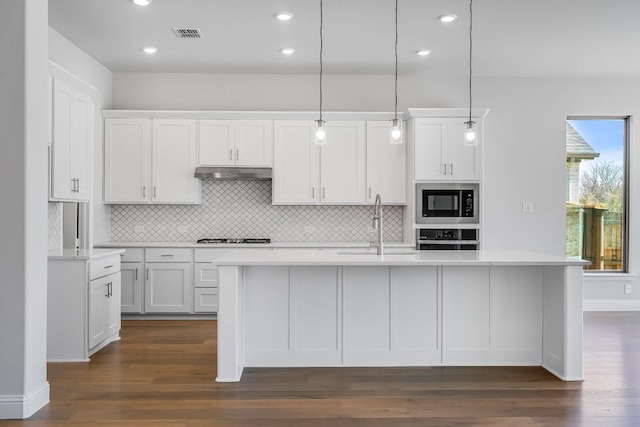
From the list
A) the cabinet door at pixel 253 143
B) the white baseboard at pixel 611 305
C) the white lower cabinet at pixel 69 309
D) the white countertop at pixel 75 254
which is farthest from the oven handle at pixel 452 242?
the white lower cabinet at pixel 69 309

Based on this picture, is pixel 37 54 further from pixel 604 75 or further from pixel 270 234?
pixel 604 75

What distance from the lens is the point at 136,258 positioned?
6020mm

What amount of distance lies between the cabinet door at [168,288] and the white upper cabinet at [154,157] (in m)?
0.76

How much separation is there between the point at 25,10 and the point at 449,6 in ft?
9.99

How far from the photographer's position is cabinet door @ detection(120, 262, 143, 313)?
6.02 m

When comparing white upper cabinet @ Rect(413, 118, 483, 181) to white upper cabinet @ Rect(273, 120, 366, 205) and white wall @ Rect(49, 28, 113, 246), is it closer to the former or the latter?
white upper cabinet @ Rect(273, 120, 366, 205)

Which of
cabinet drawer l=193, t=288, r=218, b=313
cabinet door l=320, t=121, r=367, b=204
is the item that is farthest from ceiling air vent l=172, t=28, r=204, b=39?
cabinet drawer l=193, t=288, r=218, b=313

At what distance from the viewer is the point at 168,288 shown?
19.8ft

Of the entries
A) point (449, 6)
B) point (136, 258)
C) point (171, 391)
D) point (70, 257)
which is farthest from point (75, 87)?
point (449, 6)

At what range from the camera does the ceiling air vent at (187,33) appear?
16.5 ft

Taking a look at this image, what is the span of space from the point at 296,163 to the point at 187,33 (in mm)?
1860

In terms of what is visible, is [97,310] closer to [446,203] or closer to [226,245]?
[226,245]
